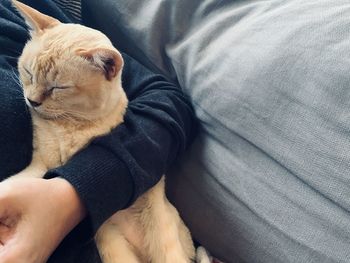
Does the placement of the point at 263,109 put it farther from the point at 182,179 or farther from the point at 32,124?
the point at 32,124

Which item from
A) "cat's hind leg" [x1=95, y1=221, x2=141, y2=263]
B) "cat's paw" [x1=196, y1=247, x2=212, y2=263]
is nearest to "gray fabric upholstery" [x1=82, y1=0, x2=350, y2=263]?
"cat's paw" [x1=196, y1=247, x2=212, y2=263]

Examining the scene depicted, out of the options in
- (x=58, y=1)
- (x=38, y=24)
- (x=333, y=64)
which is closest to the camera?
(x=333, y=64)

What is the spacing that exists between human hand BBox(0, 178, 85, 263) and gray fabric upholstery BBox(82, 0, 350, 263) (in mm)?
257

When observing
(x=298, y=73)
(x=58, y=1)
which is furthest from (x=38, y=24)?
(x=298, y=73)

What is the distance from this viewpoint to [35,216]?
2.08 ft

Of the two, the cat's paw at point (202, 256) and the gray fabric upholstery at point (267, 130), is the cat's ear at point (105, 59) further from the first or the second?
the cat's paw at point (202, 256)

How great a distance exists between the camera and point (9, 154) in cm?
73

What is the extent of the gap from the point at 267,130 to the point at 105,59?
0.29m

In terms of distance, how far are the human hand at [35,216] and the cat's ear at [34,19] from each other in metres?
0.29

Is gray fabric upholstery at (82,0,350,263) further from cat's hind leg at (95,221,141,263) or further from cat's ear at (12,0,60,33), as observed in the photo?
cat's ear at (12,0,60,33)

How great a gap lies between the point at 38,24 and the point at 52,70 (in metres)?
0.11

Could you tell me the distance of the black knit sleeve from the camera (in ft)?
2.28

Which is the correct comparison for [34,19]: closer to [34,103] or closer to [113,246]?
[34,103]

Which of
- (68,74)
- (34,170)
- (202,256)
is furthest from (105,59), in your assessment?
(202,256)
